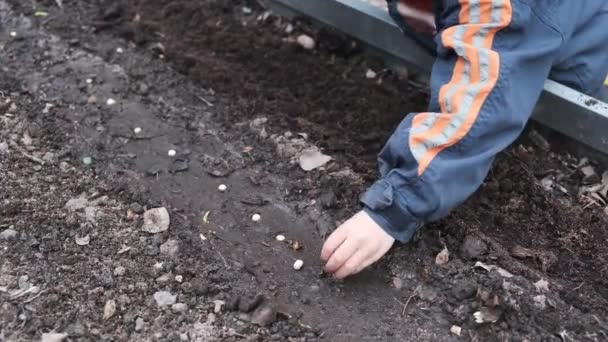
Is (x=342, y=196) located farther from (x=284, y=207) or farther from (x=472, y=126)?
(x=472, y=126)

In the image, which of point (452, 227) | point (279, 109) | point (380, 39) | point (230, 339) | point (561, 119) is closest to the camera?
point (230, 339)

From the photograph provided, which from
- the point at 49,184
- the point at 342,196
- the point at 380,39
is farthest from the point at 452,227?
the point at 49,184

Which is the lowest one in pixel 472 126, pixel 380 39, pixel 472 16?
pixel 380 39

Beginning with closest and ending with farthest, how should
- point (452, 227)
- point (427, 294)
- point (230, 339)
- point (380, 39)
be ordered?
point (230, 339) < point (427, 294) < point (452, 227) < point (380, 39)

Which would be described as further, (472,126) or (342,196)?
(342,196)

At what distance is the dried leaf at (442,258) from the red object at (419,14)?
0.74m

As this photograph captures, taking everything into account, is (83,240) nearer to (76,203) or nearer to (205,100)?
(76,203)

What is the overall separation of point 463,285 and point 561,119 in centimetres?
72

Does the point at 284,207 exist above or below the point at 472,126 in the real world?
below

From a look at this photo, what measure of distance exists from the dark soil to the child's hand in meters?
0.10

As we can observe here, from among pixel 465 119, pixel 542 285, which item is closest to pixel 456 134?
pixel 465 119

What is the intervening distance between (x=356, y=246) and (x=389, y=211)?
0.39 feet

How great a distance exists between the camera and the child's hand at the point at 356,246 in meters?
1.70

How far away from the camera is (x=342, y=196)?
79.0 inches
